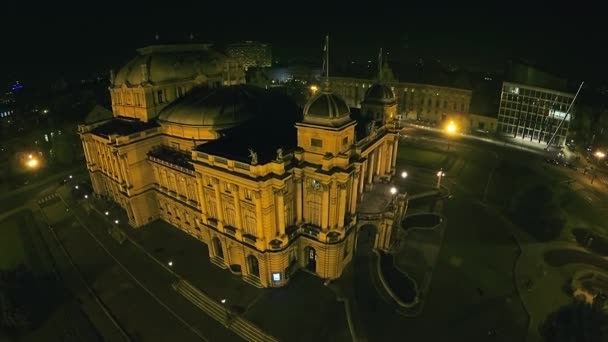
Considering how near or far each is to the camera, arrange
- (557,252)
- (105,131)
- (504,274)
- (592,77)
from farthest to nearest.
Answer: (592,77) → (105,131) → (557,252) → (504,274)

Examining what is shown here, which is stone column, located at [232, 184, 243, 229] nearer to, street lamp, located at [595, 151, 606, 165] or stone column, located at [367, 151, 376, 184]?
stone column, located at [367, 151, 376, 184]

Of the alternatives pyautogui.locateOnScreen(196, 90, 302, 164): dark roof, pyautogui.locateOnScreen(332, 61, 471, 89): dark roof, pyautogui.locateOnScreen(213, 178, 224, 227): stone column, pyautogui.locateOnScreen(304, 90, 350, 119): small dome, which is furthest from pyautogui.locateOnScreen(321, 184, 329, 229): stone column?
pyautogui.locateOnScreen(332, 61, 471, 89): dark roof

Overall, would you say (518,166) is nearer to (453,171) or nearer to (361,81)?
(453,171)

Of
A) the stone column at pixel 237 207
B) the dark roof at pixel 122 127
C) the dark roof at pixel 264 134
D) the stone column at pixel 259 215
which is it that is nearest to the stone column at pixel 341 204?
the dark roof at pixel 264 134

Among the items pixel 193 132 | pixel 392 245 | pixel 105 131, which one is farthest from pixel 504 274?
pixel 105 131

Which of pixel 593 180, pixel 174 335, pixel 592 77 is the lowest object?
pixel 174 335

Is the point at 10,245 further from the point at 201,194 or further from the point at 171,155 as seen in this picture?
the point at 201,194

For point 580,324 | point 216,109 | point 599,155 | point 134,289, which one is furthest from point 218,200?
point 599,155
